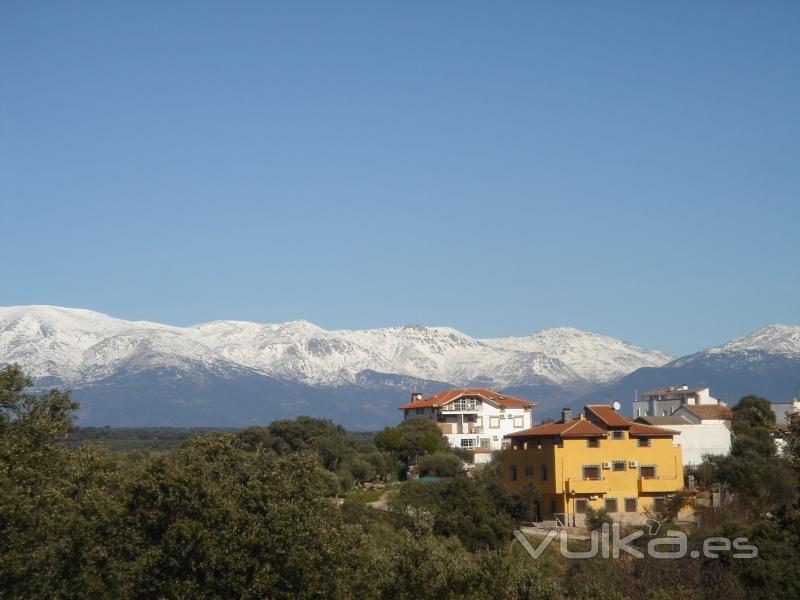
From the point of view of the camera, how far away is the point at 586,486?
61.3 metres

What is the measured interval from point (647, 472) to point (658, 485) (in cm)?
98

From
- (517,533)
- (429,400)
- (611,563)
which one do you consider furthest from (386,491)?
(429,400)

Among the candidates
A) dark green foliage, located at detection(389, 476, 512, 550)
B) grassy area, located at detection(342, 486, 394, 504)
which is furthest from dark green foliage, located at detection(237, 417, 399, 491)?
dark green foliage, located at detection(389, 476, 512, 550)

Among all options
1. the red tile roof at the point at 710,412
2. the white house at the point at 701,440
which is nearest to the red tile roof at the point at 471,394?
the red tile roof at the point at 710,412

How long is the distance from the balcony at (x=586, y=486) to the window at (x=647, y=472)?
2.58m

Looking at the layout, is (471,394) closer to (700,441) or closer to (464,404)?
(464,404)

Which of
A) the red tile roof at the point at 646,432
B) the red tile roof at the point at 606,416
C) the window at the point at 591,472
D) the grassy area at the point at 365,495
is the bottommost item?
the grassy area at the point at 365,495

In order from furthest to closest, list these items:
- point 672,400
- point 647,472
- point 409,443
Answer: point 672,400 → point 409,443 → point 647,472

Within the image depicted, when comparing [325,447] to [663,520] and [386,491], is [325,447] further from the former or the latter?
[663,520]

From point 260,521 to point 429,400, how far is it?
88.2 meters

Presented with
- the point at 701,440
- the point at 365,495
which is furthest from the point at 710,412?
the point at 365,495

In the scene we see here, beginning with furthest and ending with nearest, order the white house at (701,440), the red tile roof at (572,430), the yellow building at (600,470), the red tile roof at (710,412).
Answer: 1. the red tile roof at (710,412)
2. the white house at (701,440)
3. the red tile roof at (572,430)
4. the yellow building at (600,470)

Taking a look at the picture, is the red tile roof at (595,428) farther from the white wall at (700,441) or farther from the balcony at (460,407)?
the balcony at (460,407)

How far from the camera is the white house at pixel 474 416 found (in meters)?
108
